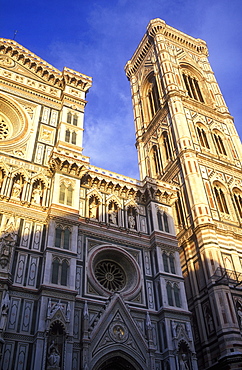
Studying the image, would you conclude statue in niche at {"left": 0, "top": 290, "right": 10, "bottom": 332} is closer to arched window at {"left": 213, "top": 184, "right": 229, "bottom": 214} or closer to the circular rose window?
the circular rose window

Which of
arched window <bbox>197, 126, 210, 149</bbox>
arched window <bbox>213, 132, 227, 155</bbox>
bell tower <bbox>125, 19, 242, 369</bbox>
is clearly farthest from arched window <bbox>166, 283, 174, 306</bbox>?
arched window <bbox>213, 132, 227, 155</bbox>

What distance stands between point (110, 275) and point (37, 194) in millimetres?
5336

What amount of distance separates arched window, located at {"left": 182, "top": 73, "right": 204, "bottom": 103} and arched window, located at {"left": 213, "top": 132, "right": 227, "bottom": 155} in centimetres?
515

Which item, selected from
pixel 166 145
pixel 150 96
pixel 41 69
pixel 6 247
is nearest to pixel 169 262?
pixel 6 247

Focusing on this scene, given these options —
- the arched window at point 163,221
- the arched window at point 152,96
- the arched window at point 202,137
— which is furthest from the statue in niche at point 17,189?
the arched window at point 152,96

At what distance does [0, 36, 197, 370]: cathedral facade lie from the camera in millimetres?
14789

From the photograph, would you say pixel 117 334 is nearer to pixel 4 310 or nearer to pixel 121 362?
pixel 121 362

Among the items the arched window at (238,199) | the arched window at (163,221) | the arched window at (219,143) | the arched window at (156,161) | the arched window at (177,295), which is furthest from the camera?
the arched window at (156,161)

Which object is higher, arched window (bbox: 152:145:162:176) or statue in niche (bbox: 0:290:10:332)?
arched window (bbox: 152:145:162:176)

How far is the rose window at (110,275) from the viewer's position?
18344 millimetres

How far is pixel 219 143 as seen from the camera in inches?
1268

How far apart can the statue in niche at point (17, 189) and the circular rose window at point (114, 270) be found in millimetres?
4442

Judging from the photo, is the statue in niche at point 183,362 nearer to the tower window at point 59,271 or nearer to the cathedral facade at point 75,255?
the cathedral facade at point 75,255

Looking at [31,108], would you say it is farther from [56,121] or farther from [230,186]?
[230,186]
